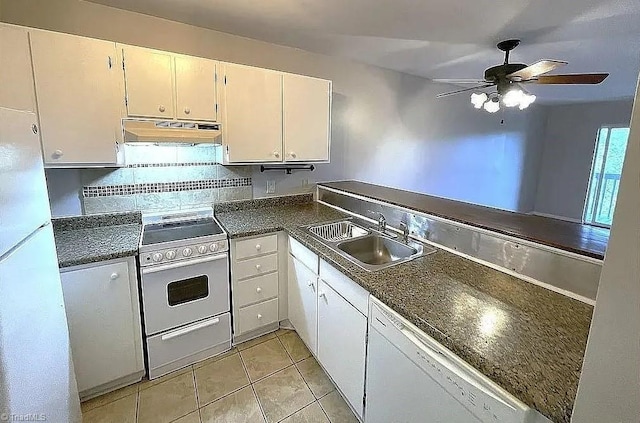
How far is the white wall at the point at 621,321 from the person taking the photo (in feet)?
1.70

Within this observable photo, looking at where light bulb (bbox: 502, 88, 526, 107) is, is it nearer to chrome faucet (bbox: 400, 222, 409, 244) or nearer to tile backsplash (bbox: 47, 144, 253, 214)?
chrome faucet (bbox: 400, 222, 409, 244)

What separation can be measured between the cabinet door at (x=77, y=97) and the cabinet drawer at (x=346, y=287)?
1.48m

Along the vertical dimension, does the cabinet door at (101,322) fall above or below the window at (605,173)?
below

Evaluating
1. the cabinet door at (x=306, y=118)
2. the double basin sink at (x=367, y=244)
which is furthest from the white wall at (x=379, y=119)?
the double basin sink at (x=367, y=244)

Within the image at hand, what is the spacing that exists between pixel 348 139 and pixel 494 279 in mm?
2177

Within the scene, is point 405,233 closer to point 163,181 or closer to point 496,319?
point 496,319

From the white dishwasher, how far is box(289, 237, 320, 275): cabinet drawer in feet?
1.92

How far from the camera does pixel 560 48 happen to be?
2.60m

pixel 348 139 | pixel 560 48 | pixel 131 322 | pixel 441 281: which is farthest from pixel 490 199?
pixel 131 322

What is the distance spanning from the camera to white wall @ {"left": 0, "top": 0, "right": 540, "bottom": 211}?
6.55 ft

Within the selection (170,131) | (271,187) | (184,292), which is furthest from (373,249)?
(170,131)

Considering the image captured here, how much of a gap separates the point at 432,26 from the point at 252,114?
4.85 ft

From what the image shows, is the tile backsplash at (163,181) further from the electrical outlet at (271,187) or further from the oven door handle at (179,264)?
the oven door handle at (179,264)

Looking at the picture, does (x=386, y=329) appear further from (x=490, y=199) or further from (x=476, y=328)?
(x=490, y=199)
